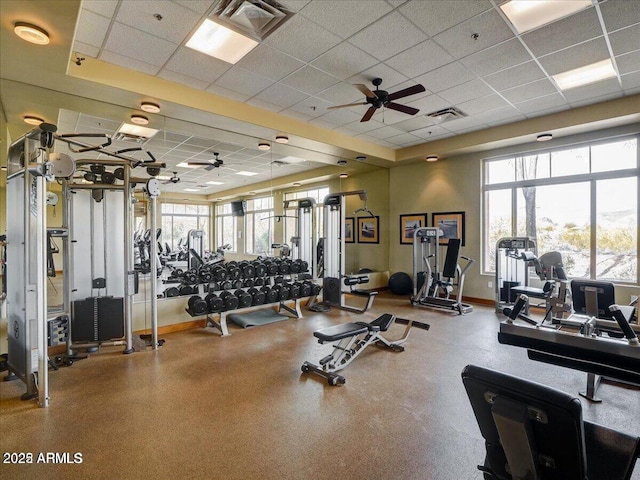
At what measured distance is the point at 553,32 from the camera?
318 cm

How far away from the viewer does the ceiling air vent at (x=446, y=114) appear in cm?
509

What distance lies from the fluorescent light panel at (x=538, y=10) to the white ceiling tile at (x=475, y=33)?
0.32ft

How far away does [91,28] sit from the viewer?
9.82 ft

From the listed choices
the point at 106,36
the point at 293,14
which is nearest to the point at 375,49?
the point at 293,14

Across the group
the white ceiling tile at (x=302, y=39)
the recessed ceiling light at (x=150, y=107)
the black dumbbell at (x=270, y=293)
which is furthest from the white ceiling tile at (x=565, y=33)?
the black dumbbell at (x=270, y=293)

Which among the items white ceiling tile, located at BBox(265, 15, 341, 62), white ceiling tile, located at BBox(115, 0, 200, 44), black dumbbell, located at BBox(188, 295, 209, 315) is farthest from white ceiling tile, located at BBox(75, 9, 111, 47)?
black dumbbell, located at BBox(188, 295, 209, 315)

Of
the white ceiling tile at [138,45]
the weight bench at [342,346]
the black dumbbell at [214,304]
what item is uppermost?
the white ceiling tile at [138,45]

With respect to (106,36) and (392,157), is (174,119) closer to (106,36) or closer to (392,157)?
(106,36)

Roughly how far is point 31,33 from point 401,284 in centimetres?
684

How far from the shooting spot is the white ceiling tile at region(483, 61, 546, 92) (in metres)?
3.86

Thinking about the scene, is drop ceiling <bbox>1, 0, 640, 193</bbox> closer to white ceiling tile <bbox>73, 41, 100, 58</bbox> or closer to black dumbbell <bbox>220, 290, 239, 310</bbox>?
white ceiling tile <bbox>73, 41, 100, 58</bbox>

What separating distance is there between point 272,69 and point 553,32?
112 inches

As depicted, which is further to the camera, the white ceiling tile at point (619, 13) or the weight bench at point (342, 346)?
the weight bench at point (342, 346)

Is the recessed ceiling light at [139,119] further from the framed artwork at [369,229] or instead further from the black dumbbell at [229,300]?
the framed artwork at [369,229]
